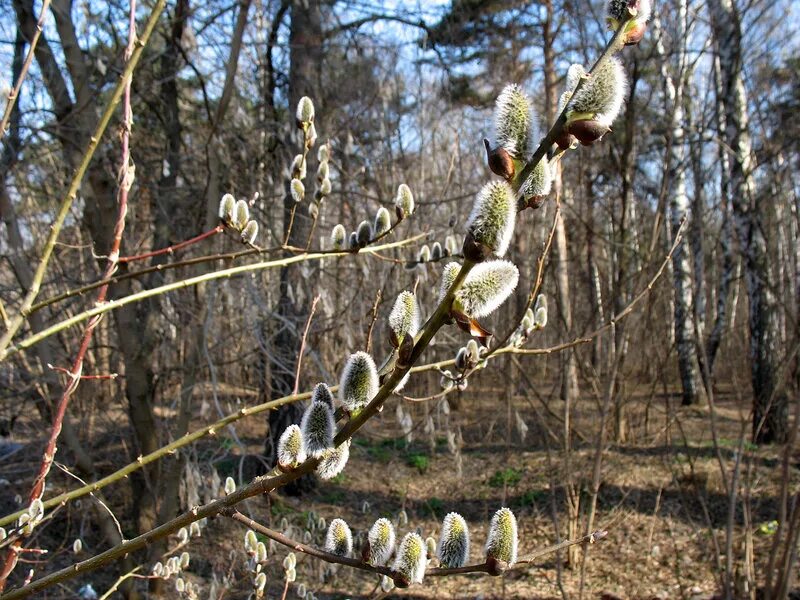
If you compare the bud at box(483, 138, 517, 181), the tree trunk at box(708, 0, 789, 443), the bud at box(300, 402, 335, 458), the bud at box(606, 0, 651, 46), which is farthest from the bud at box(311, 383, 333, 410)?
the tree trunk at box(708, 0, 789, 443)

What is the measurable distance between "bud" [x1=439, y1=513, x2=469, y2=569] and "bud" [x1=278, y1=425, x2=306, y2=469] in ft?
0.83

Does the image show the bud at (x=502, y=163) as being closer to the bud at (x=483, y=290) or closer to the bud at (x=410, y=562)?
the bud at (x=483, y=290)

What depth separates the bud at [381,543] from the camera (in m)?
0.91

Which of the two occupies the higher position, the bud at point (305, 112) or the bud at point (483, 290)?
the bud at point (305, 112)

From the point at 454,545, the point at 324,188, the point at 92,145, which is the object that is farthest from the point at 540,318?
the point at 92,145

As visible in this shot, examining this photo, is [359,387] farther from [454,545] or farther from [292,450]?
[454,545]

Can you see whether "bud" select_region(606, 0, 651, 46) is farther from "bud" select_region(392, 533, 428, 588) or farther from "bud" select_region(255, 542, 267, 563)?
"bud" select_region(255, 542, 267, 563)

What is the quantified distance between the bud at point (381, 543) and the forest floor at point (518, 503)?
2.60 metres

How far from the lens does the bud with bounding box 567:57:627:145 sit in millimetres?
599

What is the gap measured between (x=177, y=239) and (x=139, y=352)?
5.05 feet

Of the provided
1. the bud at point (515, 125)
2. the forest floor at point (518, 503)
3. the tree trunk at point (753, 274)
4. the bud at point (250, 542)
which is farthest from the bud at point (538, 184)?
the tree trunk at point (753, 274)

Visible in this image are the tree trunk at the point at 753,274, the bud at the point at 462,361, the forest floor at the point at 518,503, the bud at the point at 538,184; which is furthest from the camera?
the tree trunk at the point at 753,274

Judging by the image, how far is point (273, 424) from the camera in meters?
6.17

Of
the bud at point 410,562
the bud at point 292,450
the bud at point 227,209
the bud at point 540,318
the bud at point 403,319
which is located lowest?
the bud at point 410,562
